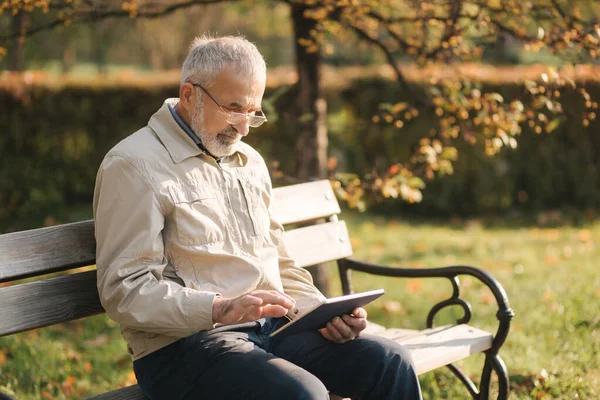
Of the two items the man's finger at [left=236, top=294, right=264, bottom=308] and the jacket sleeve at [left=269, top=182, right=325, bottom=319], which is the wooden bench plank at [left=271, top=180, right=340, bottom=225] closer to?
the jacket sleeve at [left=269, top=182, right=325, bottom=319]

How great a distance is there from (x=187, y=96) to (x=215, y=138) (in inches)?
7.4

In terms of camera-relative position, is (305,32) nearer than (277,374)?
No

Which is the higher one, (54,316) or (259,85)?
(259,85)

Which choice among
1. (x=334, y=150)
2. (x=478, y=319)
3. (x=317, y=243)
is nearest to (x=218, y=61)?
(x=317, y=243)

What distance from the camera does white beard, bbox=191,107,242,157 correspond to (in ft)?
9.42

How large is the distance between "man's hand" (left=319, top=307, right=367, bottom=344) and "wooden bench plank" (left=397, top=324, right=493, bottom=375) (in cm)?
34

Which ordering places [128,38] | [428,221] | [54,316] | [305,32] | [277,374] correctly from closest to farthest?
[277,374] < [54,316] < [305,32] < [428,221] < [128,38]

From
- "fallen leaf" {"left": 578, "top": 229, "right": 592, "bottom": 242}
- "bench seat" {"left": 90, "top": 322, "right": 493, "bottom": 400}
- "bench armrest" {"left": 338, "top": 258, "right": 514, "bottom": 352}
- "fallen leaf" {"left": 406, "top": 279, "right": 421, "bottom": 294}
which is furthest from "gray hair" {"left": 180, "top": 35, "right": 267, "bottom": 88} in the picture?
A: "fallen leaf" {"left": 578, "top": 229, "right": 592, "bottom": 242}

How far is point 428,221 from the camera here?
965 cm

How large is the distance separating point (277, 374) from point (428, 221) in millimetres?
7316

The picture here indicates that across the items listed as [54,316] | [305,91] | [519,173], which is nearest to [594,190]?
[519,173]

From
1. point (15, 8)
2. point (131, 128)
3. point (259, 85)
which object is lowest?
point (131, 128)

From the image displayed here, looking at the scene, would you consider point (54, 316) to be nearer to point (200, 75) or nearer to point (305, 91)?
point (200, 75)

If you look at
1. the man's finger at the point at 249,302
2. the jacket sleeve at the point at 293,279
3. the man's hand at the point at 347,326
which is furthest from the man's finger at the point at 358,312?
the man's finger at the point at 249,302
